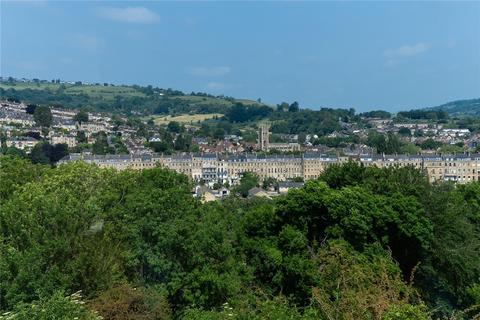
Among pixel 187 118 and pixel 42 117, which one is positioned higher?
pixel 42 117

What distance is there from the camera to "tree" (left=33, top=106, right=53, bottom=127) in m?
98.1

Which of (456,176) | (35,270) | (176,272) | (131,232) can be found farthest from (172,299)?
(456,176)

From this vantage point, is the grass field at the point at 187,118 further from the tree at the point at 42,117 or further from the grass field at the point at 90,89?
the grass field at the point at 90,89

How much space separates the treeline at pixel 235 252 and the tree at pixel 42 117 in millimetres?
80458

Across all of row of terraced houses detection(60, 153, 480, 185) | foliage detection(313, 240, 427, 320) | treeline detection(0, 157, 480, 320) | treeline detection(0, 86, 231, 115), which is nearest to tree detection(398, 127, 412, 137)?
row of terraced houses detection(60, 153, 480, 185)

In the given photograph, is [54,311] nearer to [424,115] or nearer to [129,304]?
[129,304]

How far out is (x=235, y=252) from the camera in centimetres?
1573

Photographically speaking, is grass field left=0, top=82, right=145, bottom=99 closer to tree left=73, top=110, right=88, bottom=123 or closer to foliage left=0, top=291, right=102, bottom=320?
tree left=73, top=110, right=88, bottom=123

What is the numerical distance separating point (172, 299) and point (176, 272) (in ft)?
1.82

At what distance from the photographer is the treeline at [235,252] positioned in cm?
1122

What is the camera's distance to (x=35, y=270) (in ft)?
37.3

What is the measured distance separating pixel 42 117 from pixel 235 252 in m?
87.8

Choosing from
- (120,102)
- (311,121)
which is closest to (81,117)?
(311,121)

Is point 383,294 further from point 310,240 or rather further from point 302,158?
point 302,158
